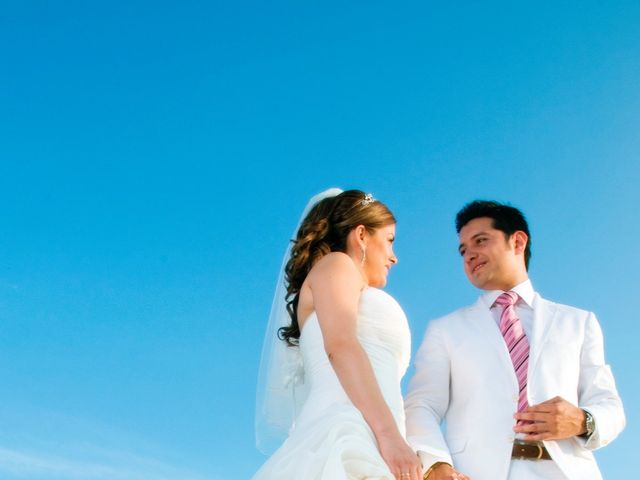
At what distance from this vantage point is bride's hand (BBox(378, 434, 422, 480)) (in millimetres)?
4727

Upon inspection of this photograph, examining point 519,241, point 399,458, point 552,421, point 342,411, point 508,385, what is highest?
point 519,241

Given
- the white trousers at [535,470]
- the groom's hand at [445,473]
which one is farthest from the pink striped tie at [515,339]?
the groom's hand at [445,473]

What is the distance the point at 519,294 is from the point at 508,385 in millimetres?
A: 925

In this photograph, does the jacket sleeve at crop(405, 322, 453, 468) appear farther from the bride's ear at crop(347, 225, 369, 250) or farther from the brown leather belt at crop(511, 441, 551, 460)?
the bride's ear at crop(347, 225, 369, 250)

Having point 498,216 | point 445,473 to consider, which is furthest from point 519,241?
point 445,473

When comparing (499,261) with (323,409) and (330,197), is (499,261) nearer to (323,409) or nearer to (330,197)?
(330,197)

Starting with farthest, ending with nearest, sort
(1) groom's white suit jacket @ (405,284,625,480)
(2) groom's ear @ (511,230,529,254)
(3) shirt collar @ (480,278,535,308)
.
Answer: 1. (2) groom's ear @ (511,230,529,254)
2. (3) shirt collar @ (480,278,535,308)
3. (1) groom's white suit jacket @ (405,284,625,480)

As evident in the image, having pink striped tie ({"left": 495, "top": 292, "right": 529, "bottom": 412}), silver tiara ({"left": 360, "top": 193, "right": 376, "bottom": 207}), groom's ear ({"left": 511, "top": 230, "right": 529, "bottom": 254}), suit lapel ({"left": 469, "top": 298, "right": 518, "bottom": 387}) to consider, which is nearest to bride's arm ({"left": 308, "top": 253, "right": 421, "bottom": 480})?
silver tiara ({"left": 360, "top": 193, "right": 376, "bottom": 207})

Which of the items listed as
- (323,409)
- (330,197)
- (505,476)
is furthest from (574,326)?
(323,409)

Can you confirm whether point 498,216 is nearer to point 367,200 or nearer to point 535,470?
point 367,200

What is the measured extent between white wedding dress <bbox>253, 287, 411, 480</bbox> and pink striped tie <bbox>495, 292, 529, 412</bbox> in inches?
45.1

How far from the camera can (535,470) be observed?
20.2 feet

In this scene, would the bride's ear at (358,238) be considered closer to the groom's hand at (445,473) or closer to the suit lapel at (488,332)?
the suit lapel at (488,332)

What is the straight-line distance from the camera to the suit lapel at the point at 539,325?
663 cm
